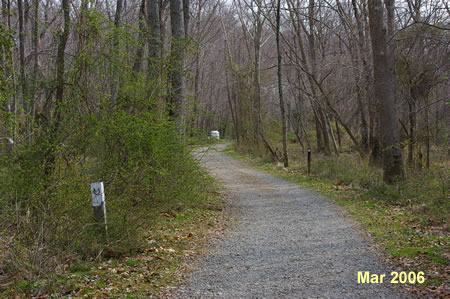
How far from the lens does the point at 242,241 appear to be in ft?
24.1

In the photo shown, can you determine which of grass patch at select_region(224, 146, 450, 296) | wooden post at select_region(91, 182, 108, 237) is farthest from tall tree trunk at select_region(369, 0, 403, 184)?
wooden post at select_region(91, 182, 108, 237)

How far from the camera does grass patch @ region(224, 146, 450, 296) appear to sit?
5.70 m

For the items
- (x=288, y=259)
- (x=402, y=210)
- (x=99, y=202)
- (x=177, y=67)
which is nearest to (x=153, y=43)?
(x=177, y=67)

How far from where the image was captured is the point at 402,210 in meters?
9.21

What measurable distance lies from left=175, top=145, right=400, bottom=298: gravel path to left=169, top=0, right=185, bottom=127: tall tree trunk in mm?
2832

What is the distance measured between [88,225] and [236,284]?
2227mm

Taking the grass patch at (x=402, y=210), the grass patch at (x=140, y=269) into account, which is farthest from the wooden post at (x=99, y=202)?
the grass patch at (x=402, y=210)

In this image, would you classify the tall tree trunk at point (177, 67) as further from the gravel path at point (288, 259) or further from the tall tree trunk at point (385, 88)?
the tall tree trunk at point (385, 88)

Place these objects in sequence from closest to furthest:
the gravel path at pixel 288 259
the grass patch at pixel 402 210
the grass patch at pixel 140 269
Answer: the grass patch at pixel 140 269 → the gravel path at pixel 288 259 → the grass patch at pixel 402 210

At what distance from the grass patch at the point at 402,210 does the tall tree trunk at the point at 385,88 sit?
2.06 ft

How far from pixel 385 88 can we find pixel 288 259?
7324 mm

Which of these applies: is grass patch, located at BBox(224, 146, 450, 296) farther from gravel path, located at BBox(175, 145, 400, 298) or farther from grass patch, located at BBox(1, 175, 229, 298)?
grass patch, located at BBox(1, 175, 229, 298)

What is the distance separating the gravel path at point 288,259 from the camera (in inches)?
193

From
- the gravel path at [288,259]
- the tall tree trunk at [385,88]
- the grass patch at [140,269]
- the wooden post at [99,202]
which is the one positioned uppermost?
the tall tree trunk at [385,88]
